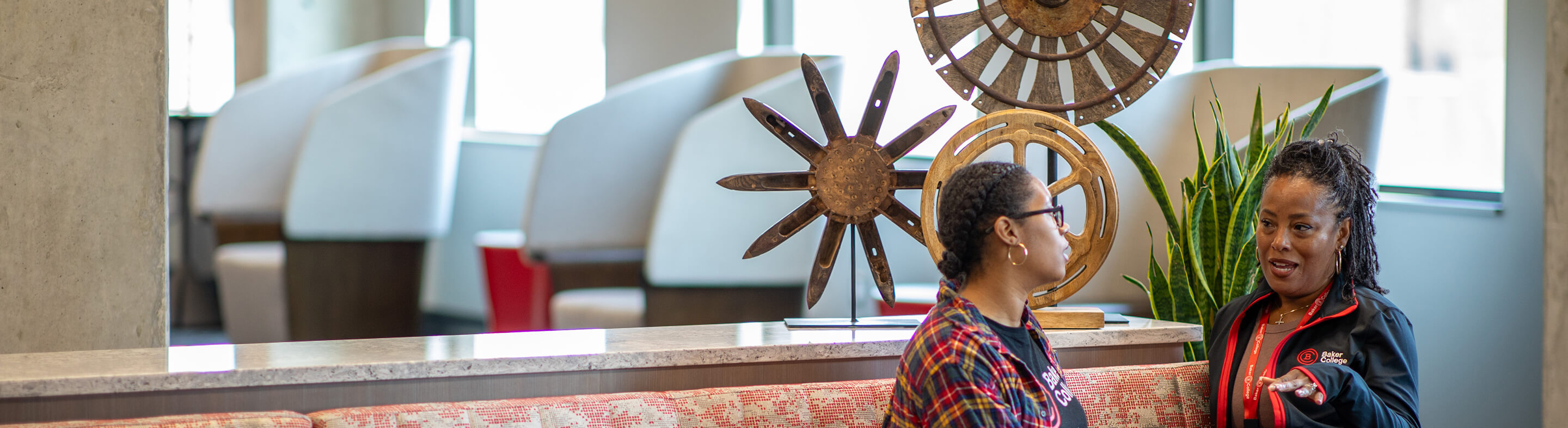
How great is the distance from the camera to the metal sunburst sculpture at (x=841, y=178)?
2133 mm

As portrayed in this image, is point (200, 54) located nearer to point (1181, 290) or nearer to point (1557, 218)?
point (1181, 290)

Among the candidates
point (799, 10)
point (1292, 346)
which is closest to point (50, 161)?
point (1292, 346)

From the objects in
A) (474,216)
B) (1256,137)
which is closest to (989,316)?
(1256,137)

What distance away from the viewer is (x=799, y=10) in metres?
5.07

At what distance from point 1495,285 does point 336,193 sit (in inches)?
149

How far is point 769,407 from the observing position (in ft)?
5.95

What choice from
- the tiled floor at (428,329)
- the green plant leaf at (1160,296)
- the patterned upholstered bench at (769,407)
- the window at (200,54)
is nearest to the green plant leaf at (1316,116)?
the green plant leaf at (1160,296)

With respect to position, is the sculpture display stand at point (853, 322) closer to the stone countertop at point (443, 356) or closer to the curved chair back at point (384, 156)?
the stone countertop at point (443, 356)

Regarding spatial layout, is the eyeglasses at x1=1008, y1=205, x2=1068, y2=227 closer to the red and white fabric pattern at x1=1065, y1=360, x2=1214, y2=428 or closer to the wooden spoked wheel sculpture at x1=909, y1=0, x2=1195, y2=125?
the red and white fabric pattern at x1=1065, y1=360, x2=1214, y2=428

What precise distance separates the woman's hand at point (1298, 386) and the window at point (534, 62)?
14.4 feet

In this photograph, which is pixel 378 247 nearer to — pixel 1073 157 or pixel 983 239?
pixel 1073 157

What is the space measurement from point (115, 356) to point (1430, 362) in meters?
2.92

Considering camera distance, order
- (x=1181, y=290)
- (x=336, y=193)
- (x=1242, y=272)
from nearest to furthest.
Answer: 1. (x=1242, y=272)
2. (x=1181, y=290)
3. (x=336, y=193)

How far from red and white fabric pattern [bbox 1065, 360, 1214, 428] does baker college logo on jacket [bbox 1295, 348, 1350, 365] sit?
244 mm
